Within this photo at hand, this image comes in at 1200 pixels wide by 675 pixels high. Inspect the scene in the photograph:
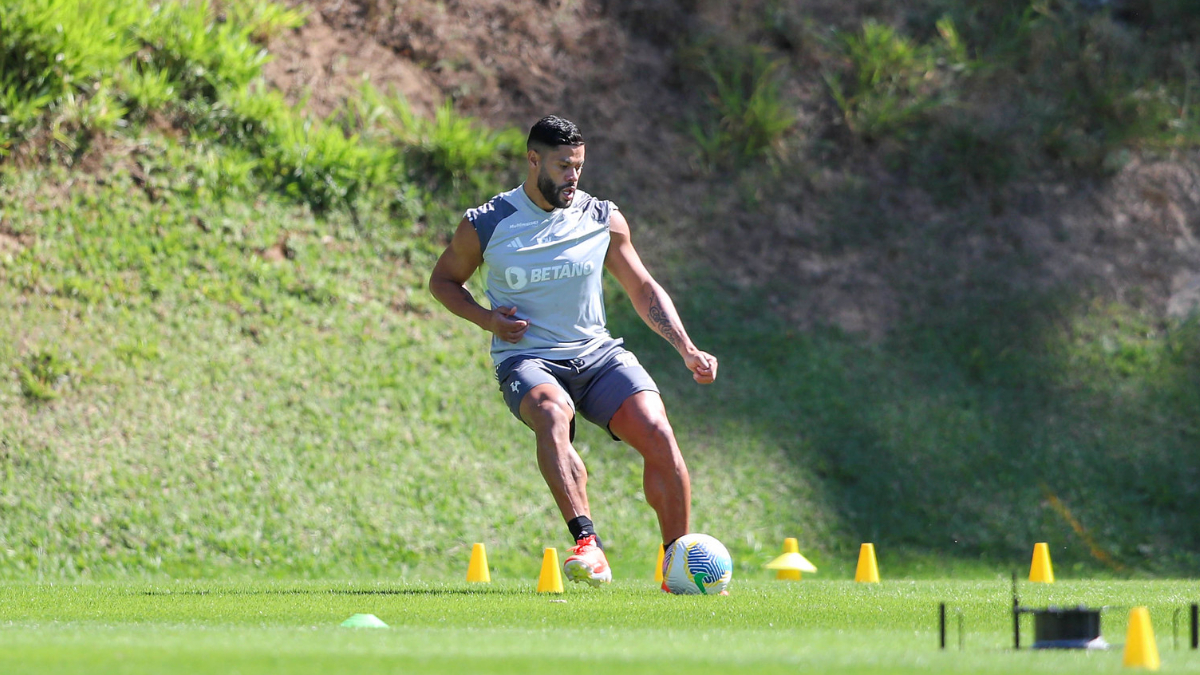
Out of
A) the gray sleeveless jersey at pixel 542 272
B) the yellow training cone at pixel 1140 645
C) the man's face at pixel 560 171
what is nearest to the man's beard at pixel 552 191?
the man's face at pixel 560 171

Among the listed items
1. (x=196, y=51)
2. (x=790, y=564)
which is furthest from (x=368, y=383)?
(x=790, y=564)

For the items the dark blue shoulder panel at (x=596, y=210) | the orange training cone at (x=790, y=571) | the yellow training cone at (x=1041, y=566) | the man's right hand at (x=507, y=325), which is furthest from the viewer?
the orange training cone at (x=790, y=571)

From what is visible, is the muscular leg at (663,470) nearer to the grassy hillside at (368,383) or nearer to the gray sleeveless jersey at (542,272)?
the gray sleeveless jersey at (542,272)

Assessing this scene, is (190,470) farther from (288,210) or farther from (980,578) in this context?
(980,578)

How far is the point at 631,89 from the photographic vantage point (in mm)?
14031

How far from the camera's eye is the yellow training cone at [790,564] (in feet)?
27.6

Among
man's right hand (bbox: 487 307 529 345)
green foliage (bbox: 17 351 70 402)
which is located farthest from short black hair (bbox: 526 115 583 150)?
green foliage (bbox: 17 351 70 402)

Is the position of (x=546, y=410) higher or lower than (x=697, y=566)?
higher

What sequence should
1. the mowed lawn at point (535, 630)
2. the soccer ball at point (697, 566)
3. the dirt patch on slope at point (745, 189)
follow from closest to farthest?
1. the mowed lawn at point (535, 630)
2. the soccer ball at point (697, 566)
3. the dirt patch on slope at point (745, 189)

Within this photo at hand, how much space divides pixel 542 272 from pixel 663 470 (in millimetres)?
1136

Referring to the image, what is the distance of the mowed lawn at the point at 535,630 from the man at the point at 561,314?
0.74 metres

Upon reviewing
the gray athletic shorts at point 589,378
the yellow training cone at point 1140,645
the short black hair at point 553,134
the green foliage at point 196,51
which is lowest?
the yellow training cone at point 1140,645

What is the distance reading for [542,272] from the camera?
6.66m

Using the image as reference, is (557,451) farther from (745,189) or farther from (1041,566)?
(745,189)
